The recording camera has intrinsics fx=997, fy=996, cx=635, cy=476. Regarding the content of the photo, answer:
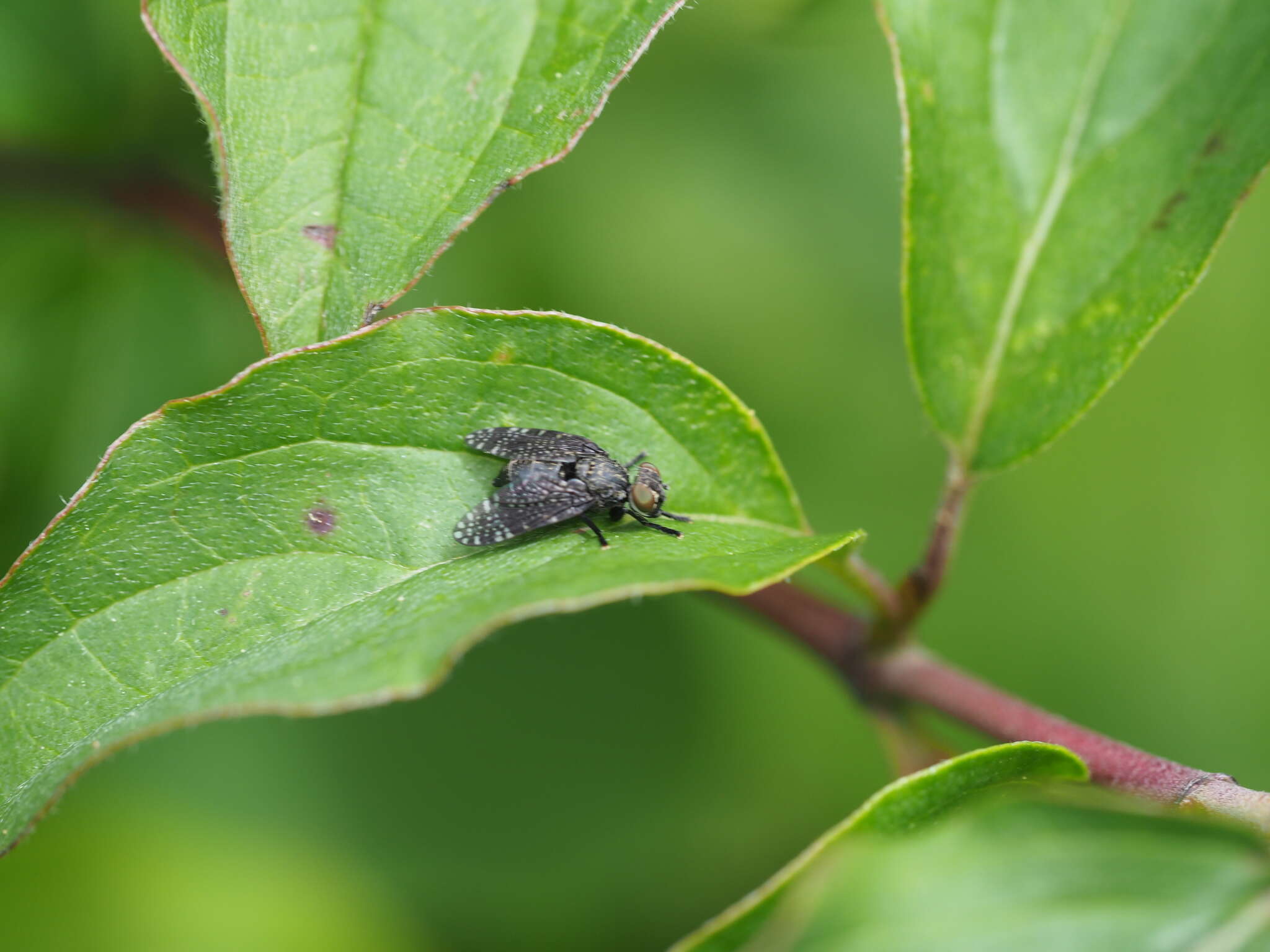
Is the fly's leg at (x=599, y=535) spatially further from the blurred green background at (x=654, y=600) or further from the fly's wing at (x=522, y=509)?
the blurred green background at (x=654, y=600)

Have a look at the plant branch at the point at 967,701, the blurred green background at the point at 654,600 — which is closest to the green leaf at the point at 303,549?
the plant branch at the point at 967,701

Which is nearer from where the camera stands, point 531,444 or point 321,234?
point 321,234

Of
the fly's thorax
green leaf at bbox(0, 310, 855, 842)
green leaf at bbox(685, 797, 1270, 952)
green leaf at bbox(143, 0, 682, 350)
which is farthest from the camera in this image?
the fly's thorax

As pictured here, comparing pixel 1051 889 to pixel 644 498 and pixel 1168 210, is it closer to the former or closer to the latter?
pixel 644 498

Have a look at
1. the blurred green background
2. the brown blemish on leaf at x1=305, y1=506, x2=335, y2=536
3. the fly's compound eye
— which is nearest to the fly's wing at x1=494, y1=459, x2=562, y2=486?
the fly's compound eye

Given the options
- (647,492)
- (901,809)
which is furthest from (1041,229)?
(901,809)

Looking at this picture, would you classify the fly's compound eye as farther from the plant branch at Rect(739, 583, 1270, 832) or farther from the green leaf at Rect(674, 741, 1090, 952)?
the green leaf at Rect(674, 741, 1090, 952)
